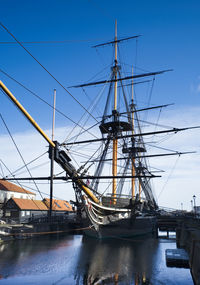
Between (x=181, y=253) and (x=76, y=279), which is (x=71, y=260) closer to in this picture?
(x=76, y=279)

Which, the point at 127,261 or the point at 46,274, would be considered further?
the point at 127,261

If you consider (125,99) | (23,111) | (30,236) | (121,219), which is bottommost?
(30,236)

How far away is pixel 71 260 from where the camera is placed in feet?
51.1

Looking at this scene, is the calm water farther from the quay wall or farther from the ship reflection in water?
the quay wall

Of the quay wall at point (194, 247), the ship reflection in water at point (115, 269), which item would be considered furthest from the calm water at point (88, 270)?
the quay wall at point (194, 247)

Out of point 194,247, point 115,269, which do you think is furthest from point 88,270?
point 194,247

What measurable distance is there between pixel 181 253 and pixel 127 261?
3.58 m

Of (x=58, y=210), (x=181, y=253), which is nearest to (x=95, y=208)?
(x=181, y=253)

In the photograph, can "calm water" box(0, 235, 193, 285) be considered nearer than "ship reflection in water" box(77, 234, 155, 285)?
Yes

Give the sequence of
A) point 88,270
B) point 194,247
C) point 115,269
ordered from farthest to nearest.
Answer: point 115,269, point 88,270, point 194,247

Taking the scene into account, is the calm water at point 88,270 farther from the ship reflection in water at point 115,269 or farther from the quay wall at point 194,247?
the quay wall at point 194,247

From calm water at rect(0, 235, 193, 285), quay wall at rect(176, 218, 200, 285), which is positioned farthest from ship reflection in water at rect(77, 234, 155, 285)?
quay wall at rect(176, 218, 200, 285)

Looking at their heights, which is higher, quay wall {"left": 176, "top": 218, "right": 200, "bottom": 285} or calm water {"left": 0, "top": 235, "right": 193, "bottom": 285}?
quay wall {"left": 176, "top": 218, "right": 200, "bottom": 285}

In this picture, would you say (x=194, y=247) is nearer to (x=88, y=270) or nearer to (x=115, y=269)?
(x=115, y=269)
